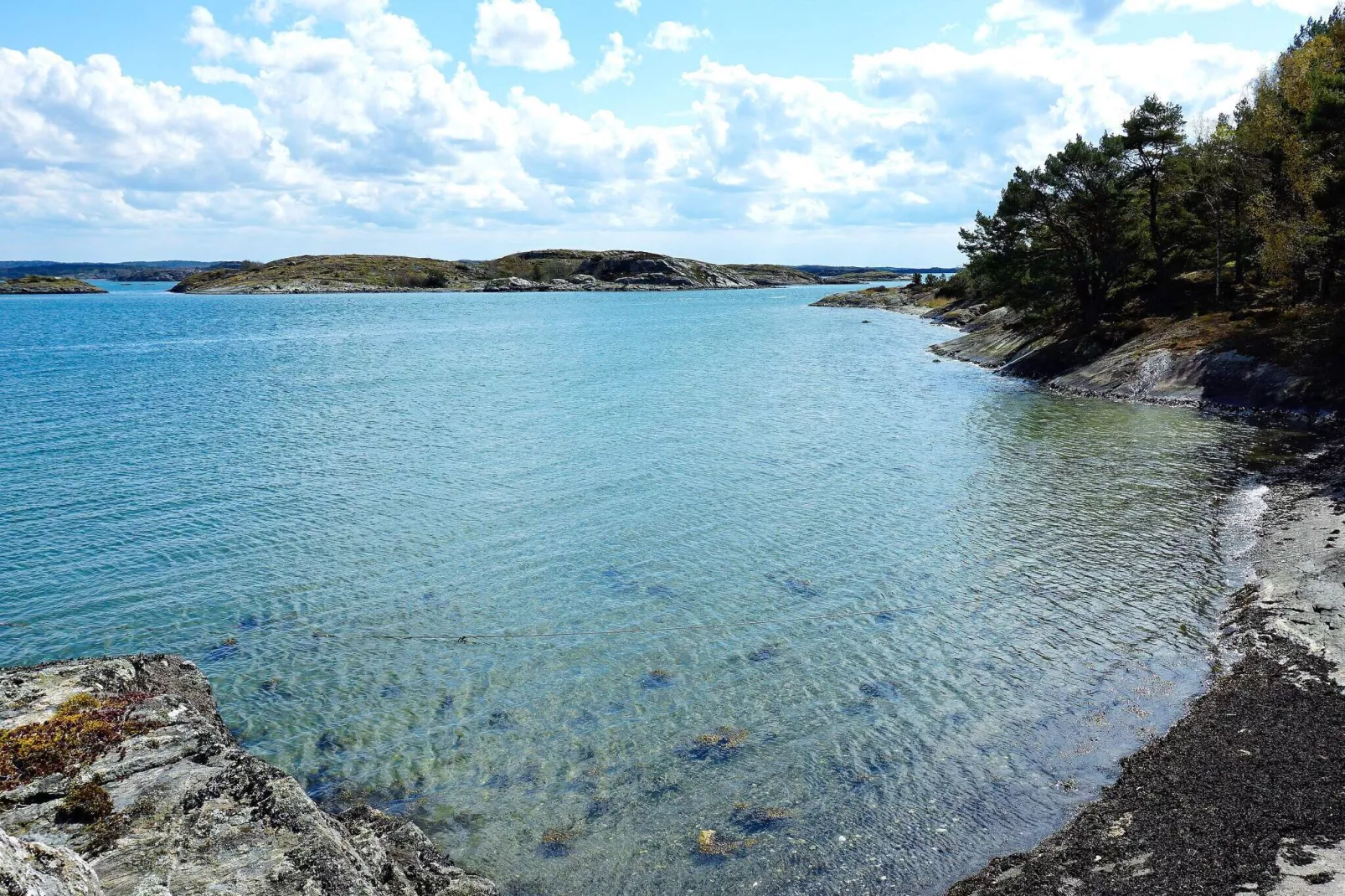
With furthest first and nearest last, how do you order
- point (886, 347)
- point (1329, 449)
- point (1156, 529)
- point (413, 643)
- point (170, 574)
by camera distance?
point (886, 347), point (1329, 449), point (1156, 529), point (170, 574), point (413, 643)

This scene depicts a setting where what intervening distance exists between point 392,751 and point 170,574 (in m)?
14.7

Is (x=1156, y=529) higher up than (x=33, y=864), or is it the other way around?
(x=33, y=864)

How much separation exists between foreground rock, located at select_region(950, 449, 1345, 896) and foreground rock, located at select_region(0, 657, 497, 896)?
939 centimetres

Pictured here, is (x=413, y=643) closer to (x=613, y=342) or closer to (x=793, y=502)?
(x=793, y=502)

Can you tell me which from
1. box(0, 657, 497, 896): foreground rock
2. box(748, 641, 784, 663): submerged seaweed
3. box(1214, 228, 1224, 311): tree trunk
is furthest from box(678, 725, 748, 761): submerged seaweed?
box(1214, 228, 1224, 311): tree trunk

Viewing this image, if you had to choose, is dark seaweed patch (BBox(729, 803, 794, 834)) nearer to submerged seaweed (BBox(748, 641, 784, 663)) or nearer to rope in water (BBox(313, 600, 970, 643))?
submerged seaweed (BBox(748, 641, 784, 663))

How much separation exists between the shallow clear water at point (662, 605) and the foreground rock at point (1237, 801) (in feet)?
3.08

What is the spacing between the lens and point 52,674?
1616cm

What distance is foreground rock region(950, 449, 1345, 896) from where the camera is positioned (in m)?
12.3

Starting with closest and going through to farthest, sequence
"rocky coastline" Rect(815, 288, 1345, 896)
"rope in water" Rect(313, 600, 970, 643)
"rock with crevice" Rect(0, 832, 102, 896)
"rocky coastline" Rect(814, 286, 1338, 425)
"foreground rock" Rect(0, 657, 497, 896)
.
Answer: "rock with crevice" Rect(0, 832, 102, 896)
"foreground rock" Rect(0, 657, 497, 896)
"rocky coastline" Rect(815, 288, 1345, 896)
"rope in water" Rect(313, 600, 970, 643)
"rocky coastline" Rect(814, 286, 1338, 425)

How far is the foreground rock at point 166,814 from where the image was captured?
10555mm

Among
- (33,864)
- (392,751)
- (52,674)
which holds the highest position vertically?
(33,864)

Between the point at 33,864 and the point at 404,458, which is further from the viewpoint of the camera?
the point at 404,458

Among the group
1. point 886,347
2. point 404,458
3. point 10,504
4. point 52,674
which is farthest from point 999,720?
point 886,347
